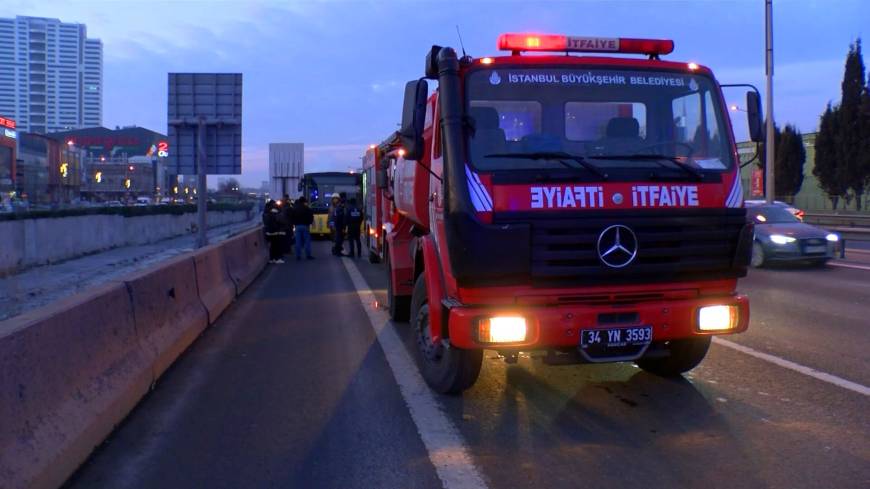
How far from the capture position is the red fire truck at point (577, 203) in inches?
213

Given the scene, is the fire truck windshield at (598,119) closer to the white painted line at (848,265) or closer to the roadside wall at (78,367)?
the roadside wall at (78,367)

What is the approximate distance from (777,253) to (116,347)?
48.1ft

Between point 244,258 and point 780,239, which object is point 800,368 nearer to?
point 780,239

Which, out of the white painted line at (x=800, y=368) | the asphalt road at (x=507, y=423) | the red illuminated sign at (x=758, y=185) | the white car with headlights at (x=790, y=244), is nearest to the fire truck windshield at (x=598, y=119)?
the asphalt road at (x=507, y=423)

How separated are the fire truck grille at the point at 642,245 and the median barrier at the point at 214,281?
577 cm

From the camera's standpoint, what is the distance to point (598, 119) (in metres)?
5.94

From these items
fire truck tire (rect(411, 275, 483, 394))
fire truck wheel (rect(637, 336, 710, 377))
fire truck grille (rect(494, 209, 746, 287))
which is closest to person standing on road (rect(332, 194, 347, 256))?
fire truck tire (rect(411, 275, 483, 394))

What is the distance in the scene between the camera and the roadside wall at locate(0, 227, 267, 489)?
4.06 metres

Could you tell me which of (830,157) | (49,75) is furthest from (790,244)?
(49,75)

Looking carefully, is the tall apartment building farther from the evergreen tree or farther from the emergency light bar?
the emergency light bar

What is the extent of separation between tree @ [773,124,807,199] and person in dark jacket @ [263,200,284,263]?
53.2 m

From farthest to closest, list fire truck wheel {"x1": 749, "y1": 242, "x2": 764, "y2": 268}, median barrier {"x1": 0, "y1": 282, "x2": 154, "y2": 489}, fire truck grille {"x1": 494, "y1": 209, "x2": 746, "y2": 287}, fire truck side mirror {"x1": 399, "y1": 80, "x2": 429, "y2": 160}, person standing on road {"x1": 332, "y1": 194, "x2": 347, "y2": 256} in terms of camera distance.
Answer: person standing on road {"x1": 332, "y1": 194, "x2": 347, "y2": 256} < fire truck wheel {"x1": 749, "y1": 242, "x2": 764, "y2": 268} < fire truck side mirror {"x1": 399, "y1": 80, "x2": 429, "y2": 160} < fire truck grille {"x1": 494, "y1": 209, "x2": 746, "y2": 287} < median barrier {"x1": 0, "y1": 282, "x2": 154, "y2": 489}

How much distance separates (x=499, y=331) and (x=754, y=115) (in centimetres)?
287

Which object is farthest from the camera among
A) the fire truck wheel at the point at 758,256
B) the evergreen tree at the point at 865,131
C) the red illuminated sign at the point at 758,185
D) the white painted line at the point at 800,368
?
the evergreen tree at the point at 865,131
